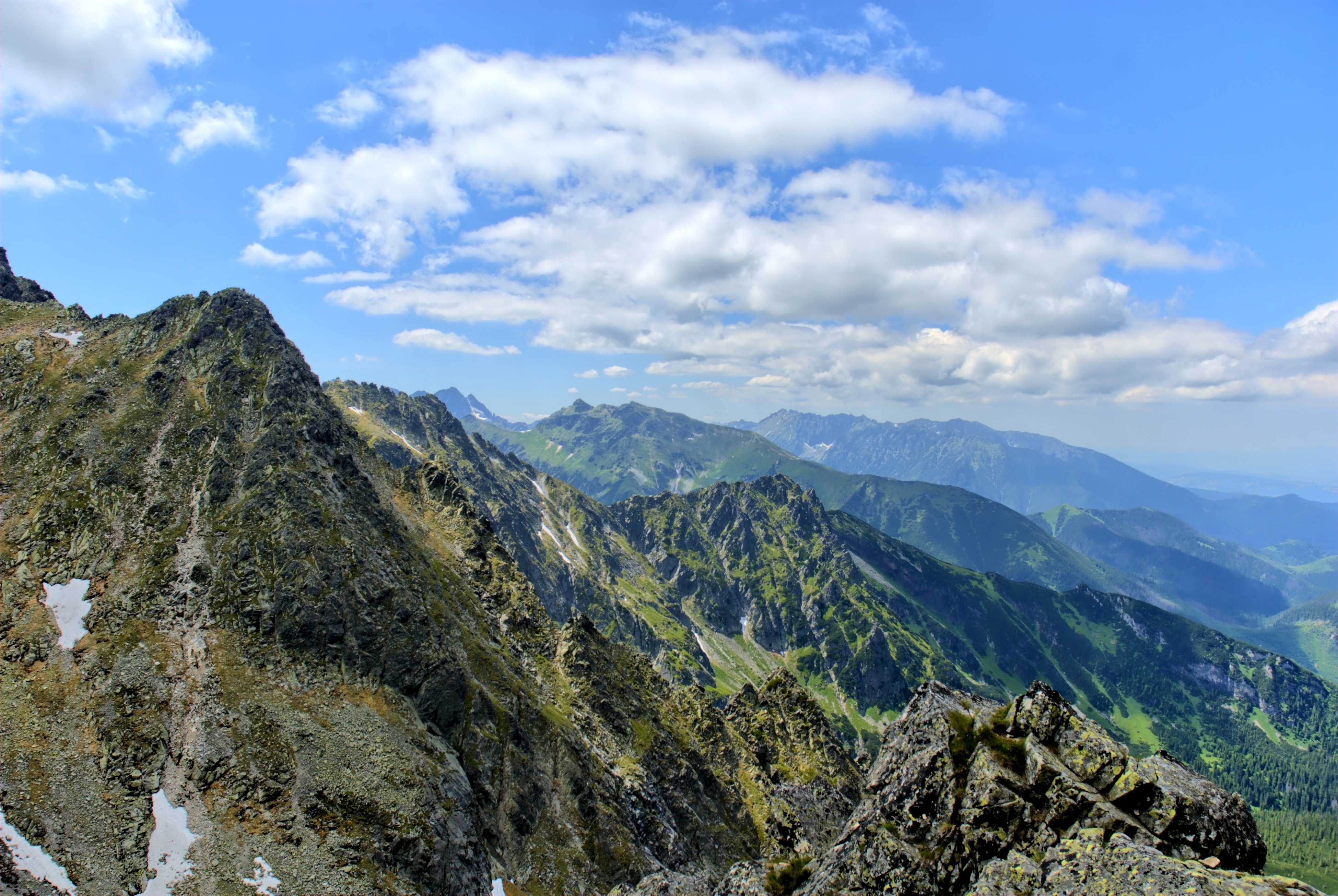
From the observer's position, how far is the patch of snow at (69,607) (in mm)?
64562

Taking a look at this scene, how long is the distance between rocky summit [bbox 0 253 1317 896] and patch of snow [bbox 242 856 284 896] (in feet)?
0.56

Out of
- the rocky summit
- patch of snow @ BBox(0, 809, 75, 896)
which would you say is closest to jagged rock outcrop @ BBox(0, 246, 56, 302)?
the rocky summit

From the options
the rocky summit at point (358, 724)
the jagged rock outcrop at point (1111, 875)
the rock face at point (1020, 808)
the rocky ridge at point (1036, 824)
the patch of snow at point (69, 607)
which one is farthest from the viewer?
the patch of snow at point (69, 607)

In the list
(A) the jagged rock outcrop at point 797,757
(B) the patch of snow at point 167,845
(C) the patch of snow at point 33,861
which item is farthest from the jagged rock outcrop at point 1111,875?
(A) the jagged rock outcrop at point 797,757

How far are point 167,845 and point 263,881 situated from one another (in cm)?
898

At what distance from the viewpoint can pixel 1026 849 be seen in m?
27.0

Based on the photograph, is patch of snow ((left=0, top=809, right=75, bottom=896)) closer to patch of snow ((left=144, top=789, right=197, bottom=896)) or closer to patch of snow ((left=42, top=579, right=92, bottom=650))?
patch of snow ((left=144, top=789, right=197, bottom=896))

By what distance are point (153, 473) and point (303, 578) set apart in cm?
3170

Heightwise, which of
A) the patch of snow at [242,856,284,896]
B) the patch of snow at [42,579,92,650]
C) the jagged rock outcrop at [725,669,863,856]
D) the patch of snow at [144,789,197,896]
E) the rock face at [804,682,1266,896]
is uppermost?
the patch of snow at [42,579,92,650]

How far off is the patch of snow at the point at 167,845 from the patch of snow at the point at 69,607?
22439 millimetres

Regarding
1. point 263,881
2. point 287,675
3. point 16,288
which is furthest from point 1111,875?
point 16,288

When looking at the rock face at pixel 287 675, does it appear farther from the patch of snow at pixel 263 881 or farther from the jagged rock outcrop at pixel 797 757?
the jagged rock outcrop at pixel 797 757

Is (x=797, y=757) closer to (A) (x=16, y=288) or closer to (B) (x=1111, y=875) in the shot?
(B) (x=1111, y=875)

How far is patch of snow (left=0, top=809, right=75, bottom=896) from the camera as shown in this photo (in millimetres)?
46281
